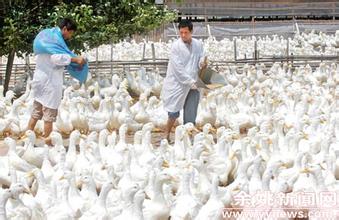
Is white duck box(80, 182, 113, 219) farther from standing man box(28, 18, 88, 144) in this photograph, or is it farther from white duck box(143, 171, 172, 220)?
standing man box(28, 18, 88, 144)

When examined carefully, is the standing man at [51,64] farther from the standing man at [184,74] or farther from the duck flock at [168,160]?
the standing man at [184,74]

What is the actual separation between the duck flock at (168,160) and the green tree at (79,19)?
1128 millimetres

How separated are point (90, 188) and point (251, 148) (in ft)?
6.59

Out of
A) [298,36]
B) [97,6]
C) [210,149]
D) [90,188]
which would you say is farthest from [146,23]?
[298,36]

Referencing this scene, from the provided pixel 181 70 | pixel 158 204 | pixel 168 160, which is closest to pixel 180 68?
pixel 181 70

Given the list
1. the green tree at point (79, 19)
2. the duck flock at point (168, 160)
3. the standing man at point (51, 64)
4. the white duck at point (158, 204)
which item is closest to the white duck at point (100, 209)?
the duck flock at point (168, 160)

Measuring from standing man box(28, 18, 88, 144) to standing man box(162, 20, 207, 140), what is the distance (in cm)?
102

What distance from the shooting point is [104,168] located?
22.0 feet

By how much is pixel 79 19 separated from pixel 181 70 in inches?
139

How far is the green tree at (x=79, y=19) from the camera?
11.5 meters

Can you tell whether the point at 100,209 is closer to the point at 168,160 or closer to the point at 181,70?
the point at 168,160

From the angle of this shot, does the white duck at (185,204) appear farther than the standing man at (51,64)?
No

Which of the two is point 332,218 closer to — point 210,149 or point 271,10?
point 210,149

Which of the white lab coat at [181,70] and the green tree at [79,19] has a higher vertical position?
the green tree at [79,19]
